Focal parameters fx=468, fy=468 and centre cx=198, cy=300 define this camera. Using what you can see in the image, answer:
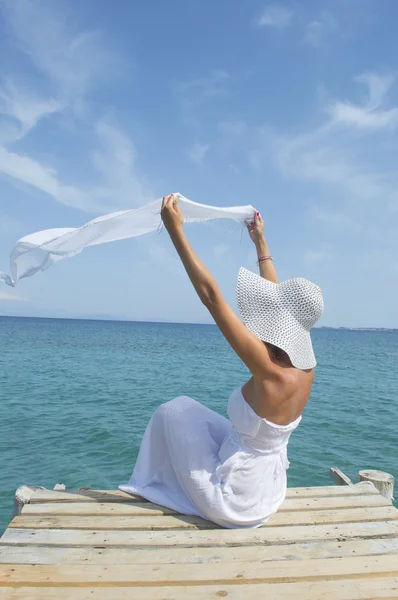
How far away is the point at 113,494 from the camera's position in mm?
4285

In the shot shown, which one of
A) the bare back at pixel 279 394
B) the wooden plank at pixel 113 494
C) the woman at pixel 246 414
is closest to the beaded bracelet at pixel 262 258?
the woman at pixel 246 414

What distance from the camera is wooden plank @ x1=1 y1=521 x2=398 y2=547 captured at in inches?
133

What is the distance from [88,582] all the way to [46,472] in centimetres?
649

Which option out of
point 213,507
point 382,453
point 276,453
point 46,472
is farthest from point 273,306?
point 382,453

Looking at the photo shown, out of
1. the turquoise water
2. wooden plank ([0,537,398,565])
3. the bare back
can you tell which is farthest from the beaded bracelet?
the turquoise water

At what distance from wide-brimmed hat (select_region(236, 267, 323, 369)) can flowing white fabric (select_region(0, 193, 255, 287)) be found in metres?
1.58

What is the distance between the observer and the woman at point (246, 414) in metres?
3.26

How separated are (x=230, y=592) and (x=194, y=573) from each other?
0.94 ft

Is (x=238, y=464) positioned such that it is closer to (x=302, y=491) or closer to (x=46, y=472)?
(x=302, y=491)

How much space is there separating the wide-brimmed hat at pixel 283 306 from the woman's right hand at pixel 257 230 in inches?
64.3

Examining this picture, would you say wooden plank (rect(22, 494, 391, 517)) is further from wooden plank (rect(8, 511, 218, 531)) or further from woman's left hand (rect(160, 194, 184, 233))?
woman's left hand (rect(160, 194, 184, 233))

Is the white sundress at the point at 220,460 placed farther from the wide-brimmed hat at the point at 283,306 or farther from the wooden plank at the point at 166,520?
the wide-brimmed hat at the point at 283,306

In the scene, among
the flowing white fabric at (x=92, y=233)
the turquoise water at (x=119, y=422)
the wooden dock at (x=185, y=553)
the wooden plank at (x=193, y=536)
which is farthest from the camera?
the turquoise water at (x=119, y=422)

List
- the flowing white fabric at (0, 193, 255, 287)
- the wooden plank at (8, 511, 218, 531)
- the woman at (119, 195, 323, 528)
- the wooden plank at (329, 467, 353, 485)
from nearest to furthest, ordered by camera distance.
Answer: the woman at (119, 195, 323, 528)
the wooden plank at (8, 511, 218, 531)
the flowing white fabric at (0, 193, 255, 287)
the wooden plank at (329, 467, 353, 485)
